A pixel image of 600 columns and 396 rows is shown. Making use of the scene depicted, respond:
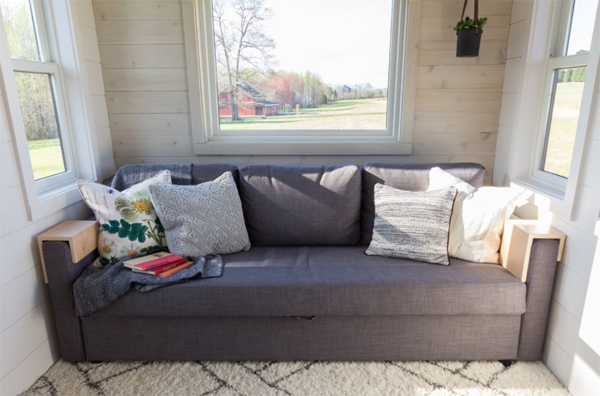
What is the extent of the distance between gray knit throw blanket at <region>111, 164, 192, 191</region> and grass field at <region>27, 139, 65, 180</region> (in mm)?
300

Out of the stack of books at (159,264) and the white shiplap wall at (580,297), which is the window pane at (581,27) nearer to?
the white shiplap wall at (580,297)

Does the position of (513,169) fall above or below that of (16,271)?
above

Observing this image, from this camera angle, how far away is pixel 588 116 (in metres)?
1.64

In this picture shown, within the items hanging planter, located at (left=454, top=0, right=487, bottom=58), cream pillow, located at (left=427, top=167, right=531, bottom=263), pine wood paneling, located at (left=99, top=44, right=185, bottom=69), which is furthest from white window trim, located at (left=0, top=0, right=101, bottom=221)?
hanging planter, located at (left=454, top=0, right=487, bottom=58)

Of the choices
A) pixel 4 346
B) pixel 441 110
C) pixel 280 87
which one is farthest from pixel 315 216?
pixel 4 346

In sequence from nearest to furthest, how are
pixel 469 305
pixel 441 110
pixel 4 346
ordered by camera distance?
pixel 4 346, pixel 469 305, pixel 441 110

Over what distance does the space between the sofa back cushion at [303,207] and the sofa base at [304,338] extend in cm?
57

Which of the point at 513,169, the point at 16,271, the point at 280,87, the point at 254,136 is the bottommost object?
the point at 16,271

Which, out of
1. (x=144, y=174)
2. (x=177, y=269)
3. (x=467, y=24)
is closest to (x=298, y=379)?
(x=177, y=269)

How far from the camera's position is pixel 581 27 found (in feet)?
6.36

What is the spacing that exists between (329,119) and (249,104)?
0.56m

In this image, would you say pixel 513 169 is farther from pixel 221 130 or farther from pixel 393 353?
pixel 221 130

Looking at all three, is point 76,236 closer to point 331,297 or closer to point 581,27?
point 331,297

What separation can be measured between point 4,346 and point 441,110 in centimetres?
266
